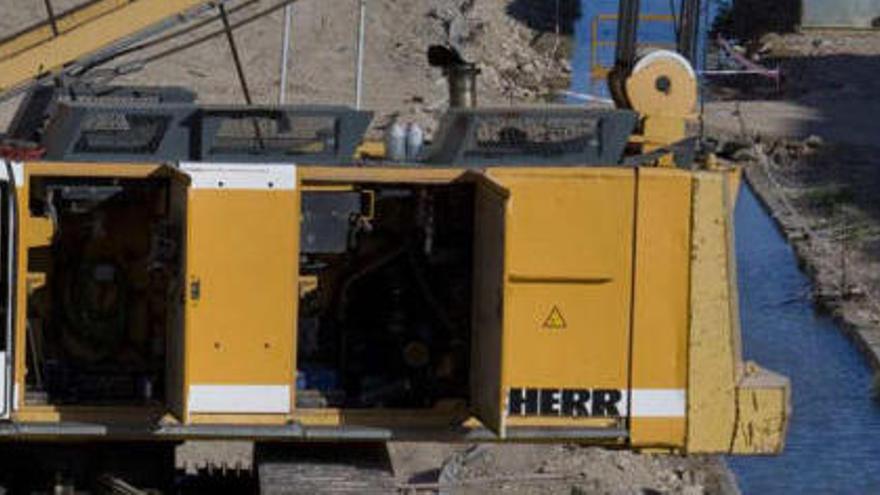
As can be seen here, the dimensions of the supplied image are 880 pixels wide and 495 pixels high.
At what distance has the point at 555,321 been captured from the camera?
12336 mm

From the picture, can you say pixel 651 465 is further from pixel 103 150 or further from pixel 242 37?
pixel 242 37

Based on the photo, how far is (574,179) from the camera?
12359mm

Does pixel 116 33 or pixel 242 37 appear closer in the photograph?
pixel 116 33

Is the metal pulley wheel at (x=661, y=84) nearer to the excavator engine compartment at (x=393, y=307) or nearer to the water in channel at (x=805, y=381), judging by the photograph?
the excavator engine compartment at (x=393, y=307)

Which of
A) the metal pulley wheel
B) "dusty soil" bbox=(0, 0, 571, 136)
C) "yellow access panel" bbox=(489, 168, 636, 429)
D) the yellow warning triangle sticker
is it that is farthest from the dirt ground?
the yellow warning triangle sticker

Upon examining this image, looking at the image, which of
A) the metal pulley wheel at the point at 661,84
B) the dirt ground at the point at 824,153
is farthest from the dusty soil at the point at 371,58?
the metal pulley wheel at the point at 661,84

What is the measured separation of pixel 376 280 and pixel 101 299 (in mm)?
1453

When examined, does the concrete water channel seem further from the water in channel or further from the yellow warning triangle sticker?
the yellow warning triangle sticker

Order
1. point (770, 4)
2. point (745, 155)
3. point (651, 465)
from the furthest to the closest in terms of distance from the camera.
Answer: point (770, 4), point (745, 155), point (651, 465)

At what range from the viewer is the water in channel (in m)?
20.6

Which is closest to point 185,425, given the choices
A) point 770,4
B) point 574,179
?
point 574,179

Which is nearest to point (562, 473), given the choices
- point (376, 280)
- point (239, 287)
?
point (376, 280)

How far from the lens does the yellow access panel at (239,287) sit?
40.1 feet

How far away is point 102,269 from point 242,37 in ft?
97.2
